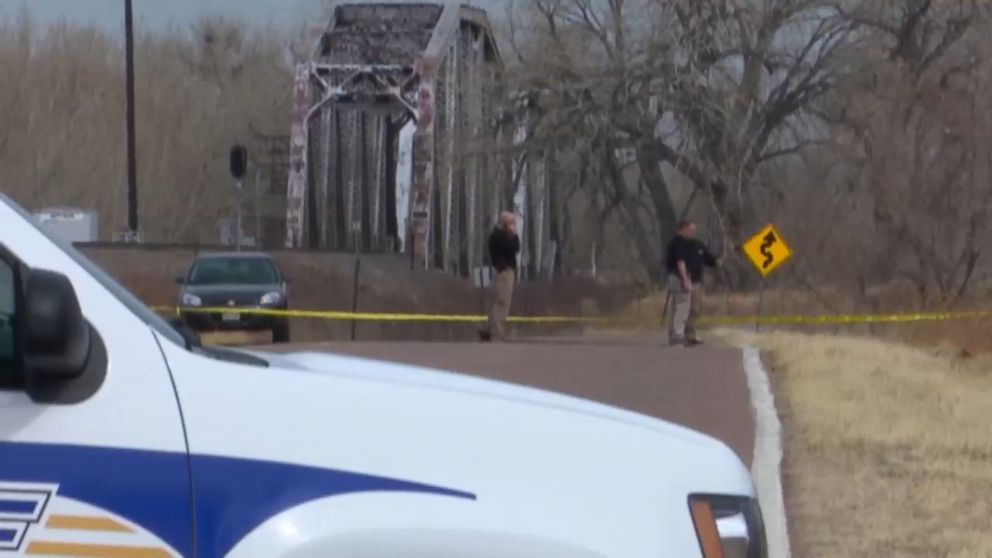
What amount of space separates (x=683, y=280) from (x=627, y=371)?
15.9 feet

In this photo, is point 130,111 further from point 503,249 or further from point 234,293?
point 503,249

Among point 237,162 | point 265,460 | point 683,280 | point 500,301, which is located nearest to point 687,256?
point 683,280

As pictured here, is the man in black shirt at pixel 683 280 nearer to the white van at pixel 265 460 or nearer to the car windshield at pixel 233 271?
the car windshield at pixel 233 271

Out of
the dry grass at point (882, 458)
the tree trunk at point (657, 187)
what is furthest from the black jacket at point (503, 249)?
the tree trunk at point (657, 187)

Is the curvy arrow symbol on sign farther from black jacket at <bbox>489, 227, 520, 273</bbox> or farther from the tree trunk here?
the tree trunk

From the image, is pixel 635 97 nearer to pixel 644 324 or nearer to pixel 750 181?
pixel 750 181

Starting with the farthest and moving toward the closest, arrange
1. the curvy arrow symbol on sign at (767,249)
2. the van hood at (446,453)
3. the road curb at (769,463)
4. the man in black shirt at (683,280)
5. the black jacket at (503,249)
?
the curvy arrow symbol on sign at (767,249) → the black jacket at (503,249) → the man in black shirt at (683,280) → the road curb at (769,463) → the van hood at (446,453)

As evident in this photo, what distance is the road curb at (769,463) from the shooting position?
29.3 ft

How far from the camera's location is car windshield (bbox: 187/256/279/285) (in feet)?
90.3

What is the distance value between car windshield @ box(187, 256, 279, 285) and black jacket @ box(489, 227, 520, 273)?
4.64 metres

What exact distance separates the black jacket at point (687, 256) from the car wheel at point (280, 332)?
588 cm

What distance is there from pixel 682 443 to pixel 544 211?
44579 mm

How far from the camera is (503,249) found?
2431cm

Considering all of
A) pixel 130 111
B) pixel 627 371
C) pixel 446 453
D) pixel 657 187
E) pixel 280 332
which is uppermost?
pixel 130 111
